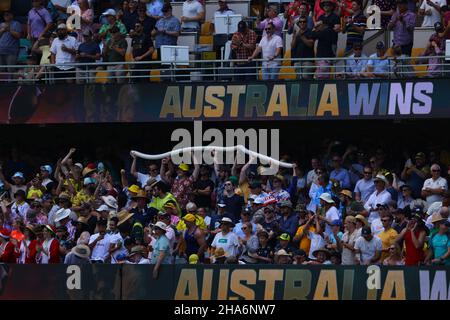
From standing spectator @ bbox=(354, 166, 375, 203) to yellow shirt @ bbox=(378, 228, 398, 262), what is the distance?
1.55 metres

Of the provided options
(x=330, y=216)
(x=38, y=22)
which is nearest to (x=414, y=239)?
(x=330, y=216)

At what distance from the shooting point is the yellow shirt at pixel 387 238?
82.4ft

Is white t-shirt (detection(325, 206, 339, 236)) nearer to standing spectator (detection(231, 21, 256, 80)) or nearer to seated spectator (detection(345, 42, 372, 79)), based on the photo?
seated spectator (detection(345, 42, 372, 79))

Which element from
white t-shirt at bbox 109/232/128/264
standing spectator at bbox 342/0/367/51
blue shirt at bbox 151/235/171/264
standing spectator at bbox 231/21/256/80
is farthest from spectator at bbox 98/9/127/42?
blue shirt at bbox 151/235/171/264

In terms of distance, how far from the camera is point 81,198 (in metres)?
28.2

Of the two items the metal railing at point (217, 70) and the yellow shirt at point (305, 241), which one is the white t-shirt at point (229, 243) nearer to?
the yellow shirt at point (305, 241)

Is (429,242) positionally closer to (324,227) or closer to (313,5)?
(324,227)

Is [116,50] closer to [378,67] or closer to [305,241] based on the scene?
[378,67]

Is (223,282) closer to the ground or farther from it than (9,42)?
closer to the ground

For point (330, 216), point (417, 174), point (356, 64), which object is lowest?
point (330, 216)

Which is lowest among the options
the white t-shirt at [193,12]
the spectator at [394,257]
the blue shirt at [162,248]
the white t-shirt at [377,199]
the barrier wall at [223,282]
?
the barrier wall at [223,282]

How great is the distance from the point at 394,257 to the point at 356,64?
445 centimetres

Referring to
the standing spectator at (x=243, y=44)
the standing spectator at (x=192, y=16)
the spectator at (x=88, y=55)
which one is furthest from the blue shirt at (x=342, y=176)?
the spectator at (x=88, y=55)

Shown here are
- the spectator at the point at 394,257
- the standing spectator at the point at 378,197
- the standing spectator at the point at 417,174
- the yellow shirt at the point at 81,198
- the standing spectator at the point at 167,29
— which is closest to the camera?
the spectator at the point at 394,257
